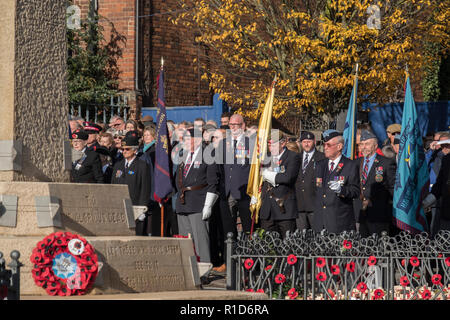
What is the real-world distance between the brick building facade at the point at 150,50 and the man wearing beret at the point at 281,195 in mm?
8705

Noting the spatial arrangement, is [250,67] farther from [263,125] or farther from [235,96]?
[263,125]

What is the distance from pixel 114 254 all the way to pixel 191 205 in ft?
13.4

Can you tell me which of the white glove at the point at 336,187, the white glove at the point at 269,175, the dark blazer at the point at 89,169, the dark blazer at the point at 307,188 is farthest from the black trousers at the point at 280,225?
the dark blazer at the point at 89,169

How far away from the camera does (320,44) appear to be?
17922 mm

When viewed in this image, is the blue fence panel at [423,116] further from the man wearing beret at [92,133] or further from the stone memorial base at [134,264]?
the stone memorial base at [134,264]

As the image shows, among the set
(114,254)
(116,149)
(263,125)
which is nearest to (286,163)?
(263,125)

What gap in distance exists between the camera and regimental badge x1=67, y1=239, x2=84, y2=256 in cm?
707

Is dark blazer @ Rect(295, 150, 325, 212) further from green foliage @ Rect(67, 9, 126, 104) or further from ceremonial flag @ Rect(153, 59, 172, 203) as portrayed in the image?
green foliage @ Rect(67, 9, 126, 104)

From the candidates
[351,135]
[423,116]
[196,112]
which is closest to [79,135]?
[351,135]

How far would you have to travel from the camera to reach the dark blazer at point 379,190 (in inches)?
441

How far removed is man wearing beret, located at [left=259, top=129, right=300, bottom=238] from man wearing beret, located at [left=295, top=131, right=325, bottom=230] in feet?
2.67

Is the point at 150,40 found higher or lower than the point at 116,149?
higher

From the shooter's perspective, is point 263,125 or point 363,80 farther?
point 363,80

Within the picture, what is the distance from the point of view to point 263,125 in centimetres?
1112
